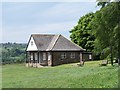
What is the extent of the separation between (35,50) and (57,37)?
4234 millimetres

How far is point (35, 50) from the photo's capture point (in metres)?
53.6

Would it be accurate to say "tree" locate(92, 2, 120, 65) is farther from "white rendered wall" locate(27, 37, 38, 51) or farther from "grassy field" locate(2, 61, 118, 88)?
"white rendered wall" locate(27, 37, 38, 51)

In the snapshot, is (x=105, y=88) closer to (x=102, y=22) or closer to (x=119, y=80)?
(x=119, y=80)

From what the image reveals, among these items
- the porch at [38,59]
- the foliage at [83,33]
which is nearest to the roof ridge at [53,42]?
the porch at [38,59]

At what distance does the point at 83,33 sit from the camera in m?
60.9

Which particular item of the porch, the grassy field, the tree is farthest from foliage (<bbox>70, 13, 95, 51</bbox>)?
the grassy field

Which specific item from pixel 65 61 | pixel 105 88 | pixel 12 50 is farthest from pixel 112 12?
pixel 65 61

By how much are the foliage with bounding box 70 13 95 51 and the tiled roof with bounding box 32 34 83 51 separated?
577cm

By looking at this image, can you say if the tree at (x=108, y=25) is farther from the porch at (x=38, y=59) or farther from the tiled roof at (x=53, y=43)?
the porch at (x=38, y=59)

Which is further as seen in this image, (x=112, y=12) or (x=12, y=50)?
(x=12, y=50)

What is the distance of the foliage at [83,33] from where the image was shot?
193 ft

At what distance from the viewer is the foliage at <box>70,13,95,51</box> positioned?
193 ft

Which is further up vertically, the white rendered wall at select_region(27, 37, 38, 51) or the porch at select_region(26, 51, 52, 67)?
the white rendered wall at select_region(27, 37, 38, 51)

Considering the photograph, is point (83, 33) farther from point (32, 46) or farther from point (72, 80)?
point (72, 80)
